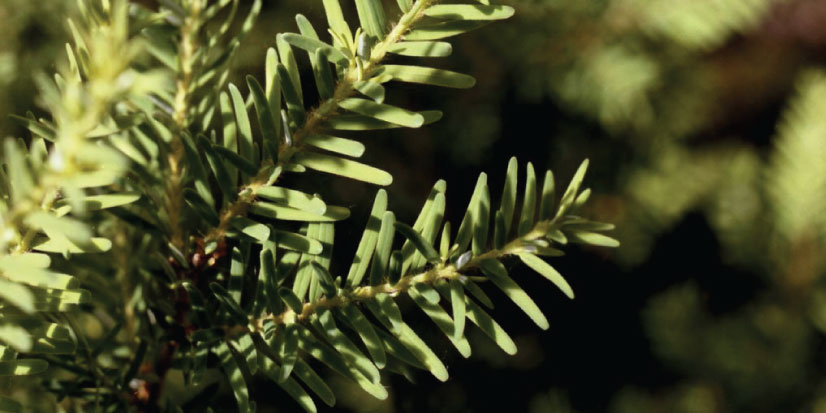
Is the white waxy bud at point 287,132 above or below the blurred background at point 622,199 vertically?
above

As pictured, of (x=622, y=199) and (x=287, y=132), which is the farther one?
(x=622, y=199)

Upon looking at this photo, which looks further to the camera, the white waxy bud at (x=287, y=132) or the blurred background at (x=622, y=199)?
the blurred background at (x=622, y=199)

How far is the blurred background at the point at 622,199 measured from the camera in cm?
57

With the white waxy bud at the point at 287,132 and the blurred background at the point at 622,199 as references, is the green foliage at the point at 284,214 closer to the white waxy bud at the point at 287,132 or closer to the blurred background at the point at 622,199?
the white waxy bud at the point at 287,132

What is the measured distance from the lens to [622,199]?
2.51ft

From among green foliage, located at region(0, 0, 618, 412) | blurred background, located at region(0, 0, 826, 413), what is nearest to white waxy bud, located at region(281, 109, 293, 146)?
green foliage, located at region(0, 0, 618, 412)

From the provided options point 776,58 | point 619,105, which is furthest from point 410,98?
point 776,58

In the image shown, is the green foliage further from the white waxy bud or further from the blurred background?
the blurred background

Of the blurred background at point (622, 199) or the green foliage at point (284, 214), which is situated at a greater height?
the green foliage at point (284, 214)

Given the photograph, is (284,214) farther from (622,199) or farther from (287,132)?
(622,199)

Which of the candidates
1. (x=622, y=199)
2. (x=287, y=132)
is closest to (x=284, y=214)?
(x=287, y=132)

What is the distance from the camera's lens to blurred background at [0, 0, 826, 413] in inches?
22.6

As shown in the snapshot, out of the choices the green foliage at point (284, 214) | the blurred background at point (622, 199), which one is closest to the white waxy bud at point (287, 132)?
the green foliage at point (284, 214)

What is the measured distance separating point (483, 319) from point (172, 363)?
15cm
